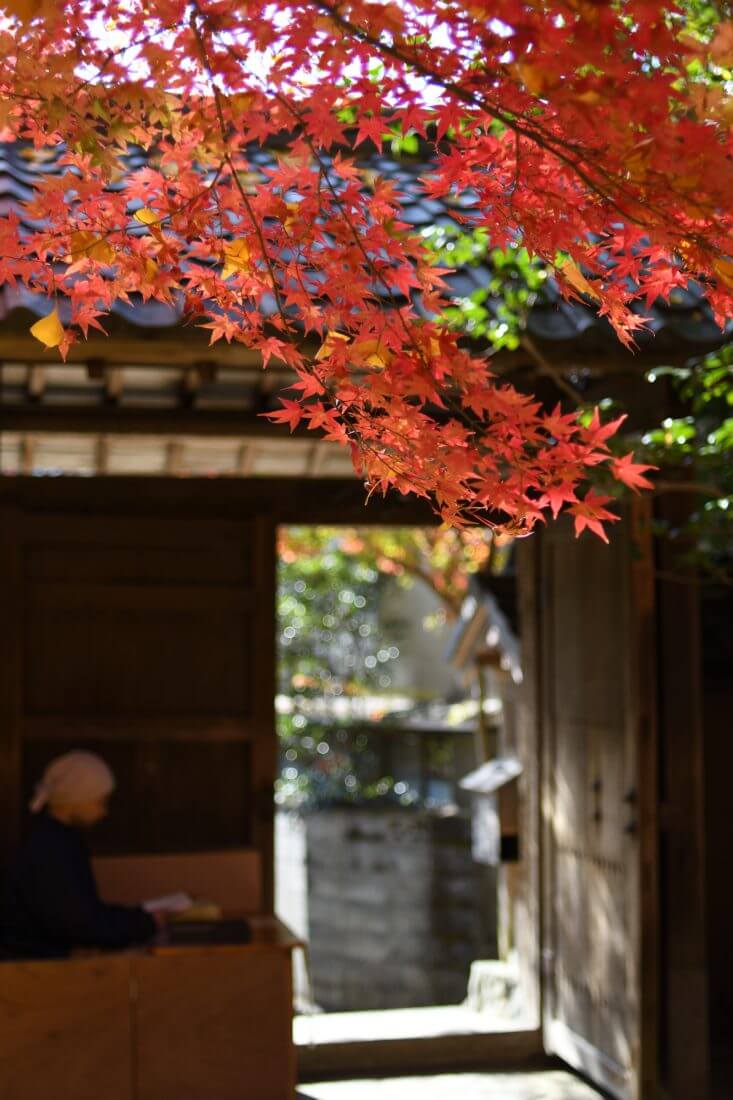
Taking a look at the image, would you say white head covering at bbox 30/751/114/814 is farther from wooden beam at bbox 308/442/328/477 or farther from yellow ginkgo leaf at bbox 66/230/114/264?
yellow ginkgo leaf at bbox 66/230/114/264

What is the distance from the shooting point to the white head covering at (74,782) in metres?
5.27

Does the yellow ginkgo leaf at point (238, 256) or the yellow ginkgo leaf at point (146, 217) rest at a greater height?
the yellow ginkgo leaf at point (146, 217)

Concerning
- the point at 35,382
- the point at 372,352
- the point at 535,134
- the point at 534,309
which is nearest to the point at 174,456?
the point at 35,382

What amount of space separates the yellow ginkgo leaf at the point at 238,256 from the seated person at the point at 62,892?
2942 millimetres

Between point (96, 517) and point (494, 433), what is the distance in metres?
3.86

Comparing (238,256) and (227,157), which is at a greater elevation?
(227,157)

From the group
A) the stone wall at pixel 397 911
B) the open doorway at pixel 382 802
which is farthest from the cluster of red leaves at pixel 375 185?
the stone wall at pixel 397 911

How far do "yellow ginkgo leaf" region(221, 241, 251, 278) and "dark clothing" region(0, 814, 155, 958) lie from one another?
2941 mm

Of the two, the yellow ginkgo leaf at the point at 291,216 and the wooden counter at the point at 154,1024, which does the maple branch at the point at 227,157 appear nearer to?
the yellow ginkgo leaf at the point at 291,216

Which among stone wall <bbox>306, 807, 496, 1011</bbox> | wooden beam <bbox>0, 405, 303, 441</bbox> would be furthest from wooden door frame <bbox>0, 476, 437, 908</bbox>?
stone wall <bbox>306, 807, 496, 1011</bbox>

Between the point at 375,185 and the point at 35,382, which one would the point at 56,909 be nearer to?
the point at 35,382

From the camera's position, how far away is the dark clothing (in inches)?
198

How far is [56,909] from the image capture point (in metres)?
5.02

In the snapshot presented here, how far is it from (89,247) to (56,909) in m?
3.02
